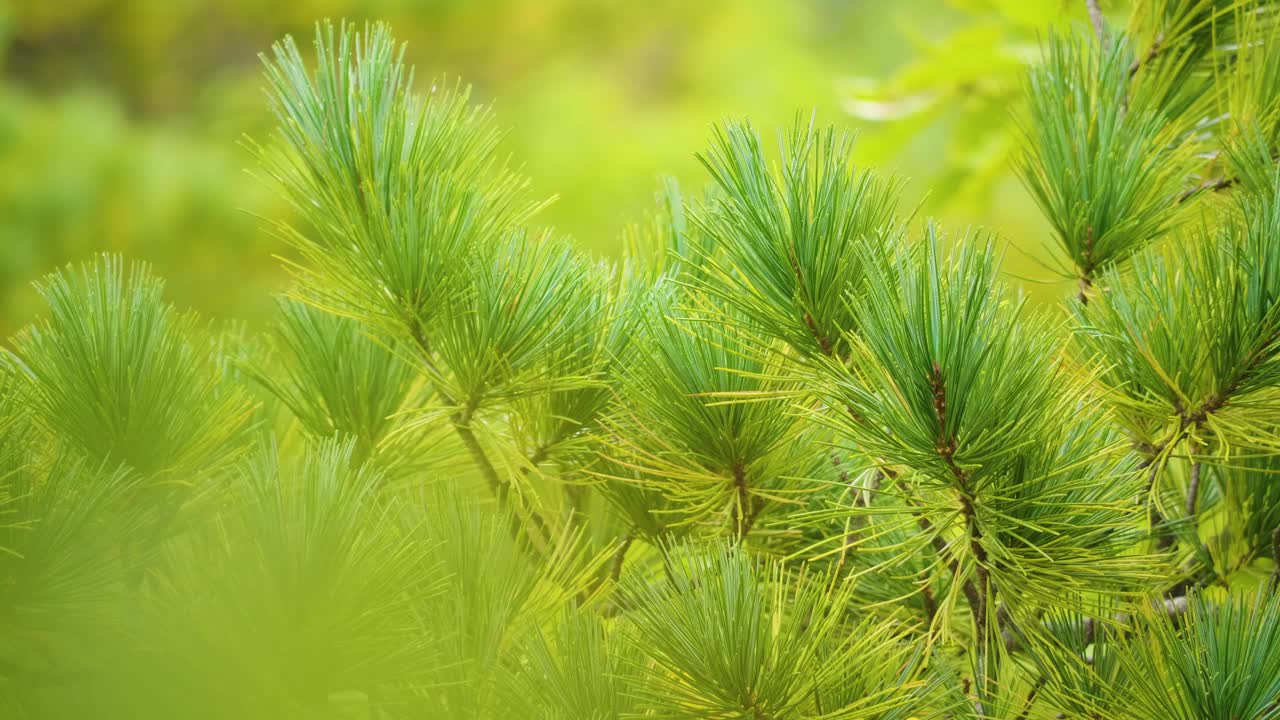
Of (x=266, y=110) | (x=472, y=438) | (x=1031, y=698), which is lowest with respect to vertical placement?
(x=1031, y=698)

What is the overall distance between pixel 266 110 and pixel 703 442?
2771 mm

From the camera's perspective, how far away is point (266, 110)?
9.25 ft

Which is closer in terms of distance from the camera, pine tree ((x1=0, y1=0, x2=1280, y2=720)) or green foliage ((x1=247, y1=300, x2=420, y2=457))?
pine tree ((x1=0, y1=0, x2=1280, y2=720))

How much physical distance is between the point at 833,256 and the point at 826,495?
0.10m

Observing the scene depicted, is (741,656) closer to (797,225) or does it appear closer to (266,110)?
(797,225)

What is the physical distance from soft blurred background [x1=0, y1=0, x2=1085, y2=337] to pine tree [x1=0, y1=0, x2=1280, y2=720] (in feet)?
4.60

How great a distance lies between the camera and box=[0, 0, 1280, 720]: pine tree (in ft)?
0.97

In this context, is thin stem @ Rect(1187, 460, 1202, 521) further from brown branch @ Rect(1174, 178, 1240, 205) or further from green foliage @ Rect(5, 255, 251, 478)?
green foliage @ Rect(5, 255, 251, 478)

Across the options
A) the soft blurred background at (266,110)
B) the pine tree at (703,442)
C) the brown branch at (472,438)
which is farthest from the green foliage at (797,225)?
the soft blurred background at (266,110)

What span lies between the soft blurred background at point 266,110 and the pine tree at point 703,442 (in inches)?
55.2

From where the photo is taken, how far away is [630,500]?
0.40 meters

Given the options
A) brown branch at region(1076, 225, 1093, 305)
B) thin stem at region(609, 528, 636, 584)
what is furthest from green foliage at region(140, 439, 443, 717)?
brown branch at region(1076, 225, 1093, 305)

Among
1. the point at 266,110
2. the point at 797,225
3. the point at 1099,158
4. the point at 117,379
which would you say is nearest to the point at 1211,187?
the point at 1099,158

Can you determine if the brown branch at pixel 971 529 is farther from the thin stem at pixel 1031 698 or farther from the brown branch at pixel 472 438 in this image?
the brown branch at pixel 472 438
